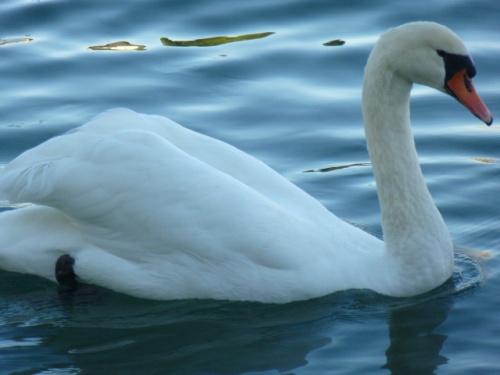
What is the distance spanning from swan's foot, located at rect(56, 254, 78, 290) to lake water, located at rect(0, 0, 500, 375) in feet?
0.44

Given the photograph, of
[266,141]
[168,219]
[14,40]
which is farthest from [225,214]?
[14,40]

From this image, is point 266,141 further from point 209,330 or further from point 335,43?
point 209,330

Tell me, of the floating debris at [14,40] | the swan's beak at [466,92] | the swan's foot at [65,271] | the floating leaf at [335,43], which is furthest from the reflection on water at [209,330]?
the floating debris at [14,40]

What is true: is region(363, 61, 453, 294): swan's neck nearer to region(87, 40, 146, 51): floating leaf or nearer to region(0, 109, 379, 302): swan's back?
region(0, 109, 379, 302): swan's back

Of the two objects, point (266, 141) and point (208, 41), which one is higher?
point (208, 41)

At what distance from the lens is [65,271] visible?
786cm

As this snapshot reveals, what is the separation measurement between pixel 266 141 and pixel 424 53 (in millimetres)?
3287

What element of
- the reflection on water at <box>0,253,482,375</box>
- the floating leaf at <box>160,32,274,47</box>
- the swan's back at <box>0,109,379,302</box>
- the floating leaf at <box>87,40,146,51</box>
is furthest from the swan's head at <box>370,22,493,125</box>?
the floating leaf at <box>87,40,146,51</box>

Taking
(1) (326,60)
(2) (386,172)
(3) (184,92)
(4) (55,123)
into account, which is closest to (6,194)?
(2) (386,172)

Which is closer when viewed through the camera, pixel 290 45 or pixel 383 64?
pixel 383 64

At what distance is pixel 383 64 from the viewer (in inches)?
300

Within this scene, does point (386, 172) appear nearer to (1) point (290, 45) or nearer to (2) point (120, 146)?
(2) point (120, 146)

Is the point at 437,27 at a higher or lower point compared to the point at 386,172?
higher

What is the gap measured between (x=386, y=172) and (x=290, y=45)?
508cm
